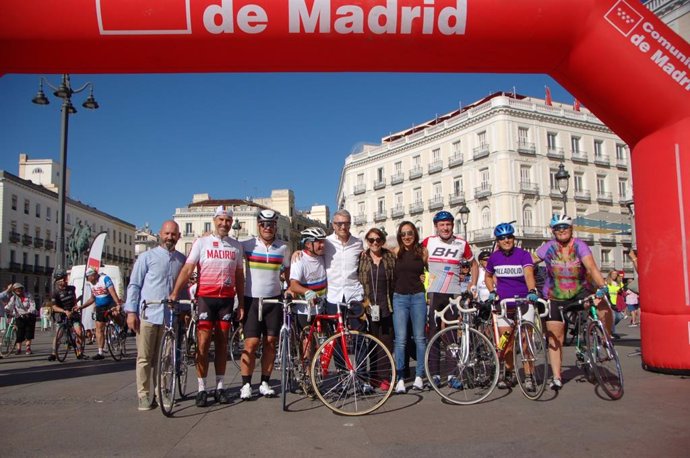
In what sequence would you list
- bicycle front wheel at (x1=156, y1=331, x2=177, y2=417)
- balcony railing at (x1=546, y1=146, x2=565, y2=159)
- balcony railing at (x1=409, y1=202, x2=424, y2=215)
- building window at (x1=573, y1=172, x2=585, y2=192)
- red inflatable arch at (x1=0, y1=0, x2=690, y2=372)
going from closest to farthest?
bicycle front wheel at (x1=156, y1=331, x2=177, y2=417)
red inflatable arch at (x1=0, y1=0, x2=690, y2=372)
balcony railing at (x1=546, y1=146, x2=565, y2=159)
building window at (x1=573, y1=172, x2=585, y2=192)
balcony railing at (x1=409, y1=202, x2=424, y2=215)

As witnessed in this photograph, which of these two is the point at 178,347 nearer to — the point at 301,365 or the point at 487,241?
the point at 301,365

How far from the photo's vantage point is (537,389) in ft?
18.7

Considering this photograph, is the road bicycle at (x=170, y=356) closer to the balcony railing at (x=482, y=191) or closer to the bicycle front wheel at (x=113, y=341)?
the bicycle front wheel at (x=113, y=341)

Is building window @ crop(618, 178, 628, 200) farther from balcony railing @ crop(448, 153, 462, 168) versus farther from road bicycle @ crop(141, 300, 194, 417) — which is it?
road bicycle @ crop(141, 300, 194, 417)

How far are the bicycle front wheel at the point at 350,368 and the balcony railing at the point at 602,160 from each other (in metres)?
58.6

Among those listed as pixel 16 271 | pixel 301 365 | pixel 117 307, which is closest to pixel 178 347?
pixel 301 365

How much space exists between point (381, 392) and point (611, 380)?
7.82 feet

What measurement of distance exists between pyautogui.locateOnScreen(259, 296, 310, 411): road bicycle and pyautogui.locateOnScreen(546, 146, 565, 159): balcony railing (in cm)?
5467

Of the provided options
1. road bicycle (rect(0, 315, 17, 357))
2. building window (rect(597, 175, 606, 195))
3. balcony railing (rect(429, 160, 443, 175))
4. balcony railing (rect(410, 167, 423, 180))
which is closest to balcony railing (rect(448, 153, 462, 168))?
balcony railing (rect(429, 160, 443, 175))

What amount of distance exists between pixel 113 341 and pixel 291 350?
247 inches

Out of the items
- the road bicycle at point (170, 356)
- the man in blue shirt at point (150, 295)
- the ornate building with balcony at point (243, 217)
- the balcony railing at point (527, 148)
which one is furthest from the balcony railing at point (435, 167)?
the road bicycle at point (170, 356)

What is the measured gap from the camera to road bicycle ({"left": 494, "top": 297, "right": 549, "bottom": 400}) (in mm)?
5691

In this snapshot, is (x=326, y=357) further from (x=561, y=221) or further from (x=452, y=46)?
(x=452, y=46)

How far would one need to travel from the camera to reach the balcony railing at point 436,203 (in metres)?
59.6
